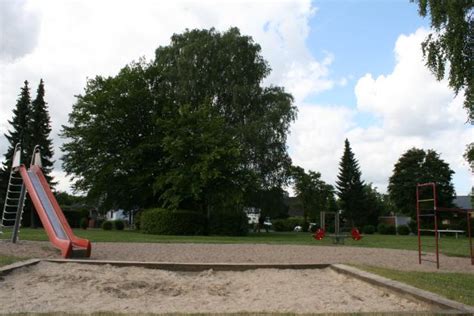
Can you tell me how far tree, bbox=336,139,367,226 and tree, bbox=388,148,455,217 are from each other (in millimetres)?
4574

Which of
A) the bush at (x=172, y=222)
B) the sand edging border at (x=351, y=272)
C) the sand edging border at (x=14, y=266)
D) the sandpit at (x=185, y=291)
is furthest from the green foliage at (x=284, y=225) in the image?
the sand edging border at (x=14, y=266)

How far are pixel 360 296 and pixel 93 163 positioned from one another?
111ft

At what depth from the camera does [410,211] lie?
64.2 metres

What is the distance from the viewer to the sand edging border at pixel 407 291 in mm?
6270

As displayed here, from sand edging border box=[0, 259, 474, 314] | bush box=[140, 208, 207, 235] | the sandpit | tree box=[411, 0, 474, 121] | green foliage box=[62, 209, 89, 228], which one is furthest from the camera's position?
green foliage box=[62, 209, 89, 228]

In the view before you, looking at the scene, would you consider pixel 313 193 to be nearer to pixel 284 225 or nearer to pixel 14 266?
pixel 284 225

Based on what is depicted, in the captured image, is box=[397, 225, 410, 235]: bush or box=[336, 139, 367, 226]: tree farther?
box=[336, 139, 367, 226]: tree

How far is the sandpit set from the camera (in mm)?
6762

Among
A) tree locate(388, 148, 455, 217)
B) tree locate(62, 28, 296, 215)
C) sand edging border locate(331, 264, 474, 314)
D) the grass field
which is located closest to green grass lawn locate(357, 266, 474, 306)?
sand edging border locate(331, 264, 474, 314)

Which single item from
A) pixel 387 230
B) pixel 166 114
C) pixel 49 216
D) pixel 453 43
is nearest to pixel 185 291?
pixel 49 216

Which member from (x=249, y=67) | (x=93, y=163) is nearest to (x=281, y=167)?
(x=249, y=67)

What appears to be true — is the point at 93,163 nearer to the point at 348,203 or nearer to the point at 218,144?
the point at 218,144

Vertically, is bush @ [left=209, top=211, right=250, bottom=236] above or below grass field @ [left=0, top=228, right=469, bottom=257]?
above

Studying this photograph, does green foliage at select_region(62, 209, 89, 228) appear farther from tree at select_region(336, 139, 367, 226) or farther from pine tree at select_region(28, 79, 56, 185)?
Answer: tree at select_region(336, 139, 367, 226)
